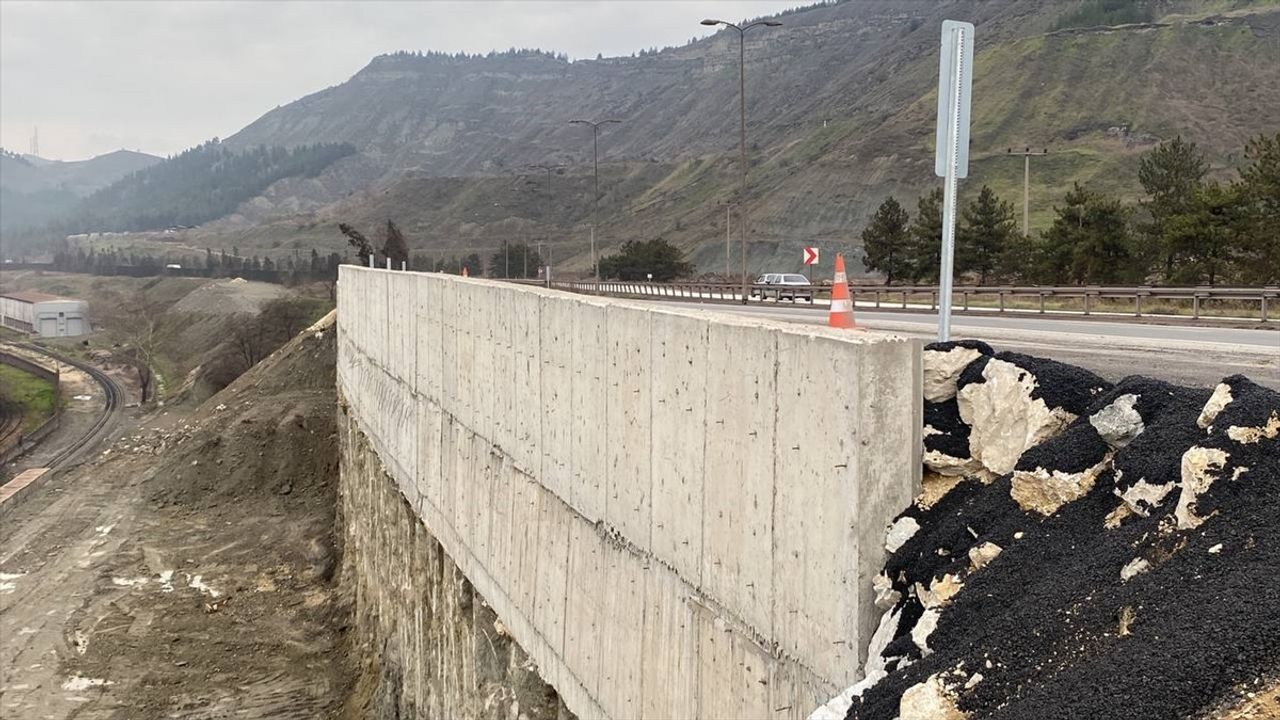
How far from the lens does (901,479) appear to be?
14.6 ft

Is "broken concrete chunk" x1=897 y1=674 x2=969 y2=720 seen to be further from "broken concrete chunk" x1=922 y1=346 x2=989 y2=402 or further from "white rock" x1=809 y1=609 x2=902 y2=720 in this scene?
"broken concrete chunk" x1=922 y1=346 x2=989 y2=402

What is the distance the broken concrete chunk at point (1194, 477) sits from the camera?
3359mm

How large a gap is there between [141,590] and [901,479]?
2571 centimetres

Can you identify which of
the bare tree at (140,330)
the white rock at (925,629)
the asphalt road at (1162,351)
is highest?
the asphalt road at (1162,351)

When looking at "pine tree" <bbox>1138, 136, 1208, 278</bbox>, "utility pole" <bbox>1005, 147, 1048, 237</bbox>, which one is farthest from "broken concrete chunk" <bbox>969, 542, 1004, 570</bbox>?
"utility pole" <bbox>1005, 147, 1048, 237</bbox>

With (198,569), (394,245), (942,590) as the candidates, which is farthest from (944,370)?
(394,245)

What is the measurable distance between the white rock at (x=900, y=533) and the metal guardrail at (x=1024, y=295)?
9951 mm

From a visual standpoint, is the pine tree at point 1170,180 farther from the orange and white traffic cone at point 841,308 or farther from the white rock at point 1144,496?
the white rock at point 1144,496

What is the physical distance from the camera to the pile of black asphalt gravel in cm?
275

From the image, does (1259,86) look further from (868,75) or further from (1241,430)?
(1241,430)

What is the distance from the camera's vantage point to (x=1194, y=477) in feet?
11.2

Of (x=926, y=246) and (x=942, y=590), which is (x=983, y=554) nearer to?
(x=942, y=590)

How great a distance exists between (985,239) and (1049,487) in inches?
1514

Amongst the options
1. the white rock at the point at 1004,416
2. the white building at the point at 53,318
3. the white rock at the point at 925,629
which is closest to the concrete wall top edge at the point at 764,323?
the white rock at the point at 1004,416
